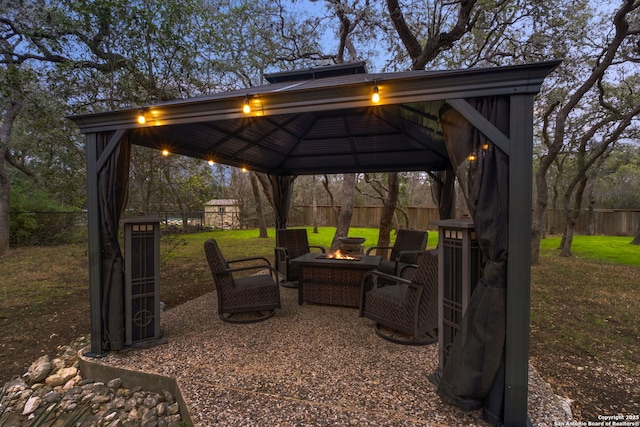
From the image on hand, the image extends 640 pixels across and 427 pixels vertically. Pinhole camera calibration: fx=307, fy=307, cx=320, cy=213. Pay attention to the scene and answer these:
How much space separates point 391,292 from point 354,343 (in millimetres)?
687

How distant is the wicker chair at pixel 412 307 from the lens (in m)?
2.98

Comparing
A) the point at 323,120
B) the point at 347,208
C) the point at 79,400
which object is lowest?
the point at 79,400

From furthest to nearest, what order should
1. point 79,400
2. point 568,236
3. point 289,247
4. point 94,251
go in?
point 568,236 → point 289,247 → point 94,251 → point 79,400

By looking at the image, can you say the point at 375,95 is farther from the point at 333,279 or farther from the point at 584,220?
the point at 584,220

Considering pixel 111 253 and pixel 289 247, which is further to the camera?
pixel 289 247

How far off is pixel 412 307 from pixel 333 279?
141cm

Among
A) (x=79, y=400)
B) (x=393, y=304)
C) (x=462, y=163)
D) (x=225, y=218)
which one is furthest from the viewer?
(x=225, y=218)

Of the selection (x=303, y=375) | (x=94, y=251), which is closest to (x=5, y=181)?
(x=94, y=251)

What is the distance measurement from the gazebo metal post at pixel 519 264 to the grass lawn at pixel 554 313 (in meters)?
0.87

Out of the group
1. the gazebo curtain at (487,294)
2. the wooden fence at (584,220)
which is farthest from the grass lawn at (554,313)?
the wooden fence at (584,220)

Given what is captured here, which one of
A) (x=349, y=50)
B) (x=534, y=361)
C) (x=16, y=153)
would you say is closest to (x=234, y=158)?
(x=534, y=361)

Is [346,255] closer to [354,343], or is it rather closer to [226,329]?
[354,343]

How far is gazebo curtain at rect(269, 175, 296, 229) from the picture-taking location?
6.68 m

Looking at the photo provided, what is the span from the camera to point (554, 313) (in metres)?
4.59
